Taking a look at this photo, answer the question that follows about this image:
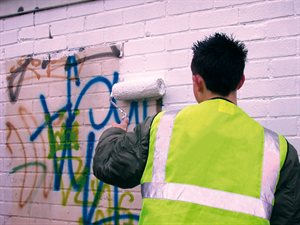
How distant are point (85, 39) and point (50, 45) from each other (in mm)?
368

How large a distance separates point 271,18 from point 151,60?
913 mm

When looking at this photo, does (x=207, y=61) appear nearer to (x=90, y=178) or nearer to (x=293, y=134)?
(x=293, y=134)

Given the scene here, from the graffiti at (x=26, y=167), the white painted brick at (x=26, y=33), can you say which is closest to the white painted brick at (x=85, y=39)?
the white painted brick at (x=26, y=33)

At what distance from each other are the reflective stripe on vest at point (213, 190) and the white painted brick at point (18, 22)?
95.7 inches

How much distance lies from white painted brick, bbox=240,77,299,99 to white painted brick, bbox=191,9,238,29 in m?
0.46

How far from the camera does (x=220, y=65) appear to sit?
1.86 metres

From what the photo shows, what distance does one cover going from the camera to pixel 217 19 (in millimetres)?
3025

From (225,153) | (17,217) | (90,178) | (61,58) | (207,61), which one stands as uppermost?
(61,58)

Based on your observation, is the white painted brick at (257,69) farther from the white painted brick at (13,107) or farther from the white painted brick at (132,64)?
the white painted brick at (13,107)

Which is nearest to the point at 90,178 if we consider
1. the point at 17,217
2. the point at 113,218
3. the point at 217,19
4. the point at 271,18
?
the point at 113,218

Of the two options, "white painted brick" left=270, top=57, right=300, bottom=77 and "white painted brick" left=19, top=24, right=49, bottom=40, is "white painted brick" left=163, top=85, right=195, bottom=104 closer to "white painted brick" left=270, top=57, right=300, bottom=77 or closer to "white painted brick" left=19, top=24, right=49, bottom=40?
"white painted brick" left=270, top=57, right=300, bottom=77

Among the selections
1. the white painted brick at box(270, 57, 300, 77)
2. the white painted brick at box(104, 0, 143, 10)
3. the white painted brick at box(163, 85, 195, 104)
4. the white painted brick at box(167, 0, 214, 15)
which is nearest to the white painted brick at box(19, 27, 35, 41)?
the white painted brick at box(104, 0, 143, 10)

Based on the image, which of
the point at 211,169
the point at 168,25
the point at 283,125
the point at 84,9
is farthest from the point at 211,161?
the point at 84,9

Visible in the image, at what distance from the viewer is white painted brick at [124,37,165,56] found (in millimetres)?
3217
